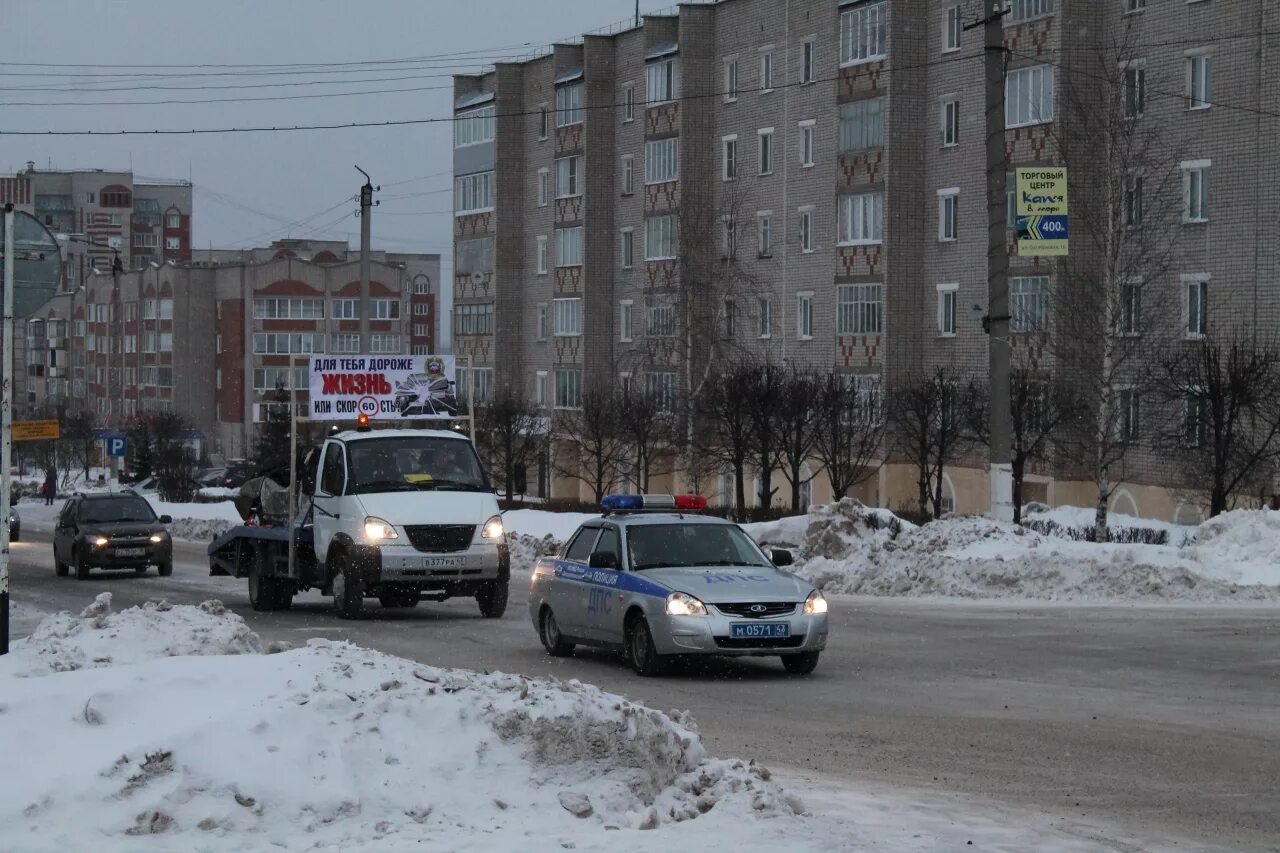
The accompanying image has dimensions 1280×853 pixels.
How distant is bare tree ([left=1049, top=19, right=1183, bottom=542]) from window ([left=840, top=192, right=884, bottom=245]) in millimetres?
8789

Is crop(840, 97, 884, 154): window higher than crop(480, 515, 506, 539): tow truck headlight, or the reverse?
crop(840, 97, 884, 154): window

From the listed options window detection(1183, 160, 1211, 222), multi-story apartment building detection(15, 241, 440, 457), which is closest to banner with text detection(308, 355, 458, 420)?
window detection(1183, 160, 1211, 222)

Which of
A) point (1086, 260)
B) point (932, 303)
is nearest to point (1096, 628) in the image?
point (1086, 260)

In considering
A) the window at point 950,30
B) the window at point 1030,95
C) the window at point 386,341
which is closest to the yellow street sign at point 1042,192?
the window at point 1030,95

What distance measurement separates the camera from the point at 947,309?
190 ft

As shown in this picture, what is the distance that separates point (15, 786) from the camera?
27.0ft

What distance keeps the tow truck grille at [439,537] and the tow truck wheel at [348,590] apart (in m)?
0.82

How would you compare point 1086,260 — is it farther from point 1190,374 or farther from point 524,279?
point 524,279

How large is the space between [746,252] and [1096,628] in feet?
154

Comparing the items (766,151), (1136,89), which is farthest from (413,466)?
(766,151)

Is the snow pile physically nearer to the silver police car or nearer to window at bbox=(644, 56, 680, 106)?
the silver police car

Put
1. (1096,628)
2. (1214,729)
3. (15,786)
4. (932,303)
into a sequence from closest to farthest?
(15,786)
(1214,729)
(1096,628)
(932,303)

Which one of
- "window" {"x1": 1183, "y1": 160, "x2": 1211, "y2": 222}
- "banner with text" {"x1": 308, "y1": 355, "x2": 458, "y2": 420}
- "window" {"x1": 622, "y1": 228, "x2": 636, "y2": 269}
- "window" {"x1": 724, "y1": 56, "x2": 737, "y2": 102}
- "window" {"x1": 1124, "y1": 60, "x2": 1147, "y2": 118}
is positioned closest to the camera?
"banner with text" {"x1": 308, "y1": 355, "x2": 458, "y2": 420}

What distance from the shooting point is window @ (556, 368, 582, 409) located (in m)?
75.9
